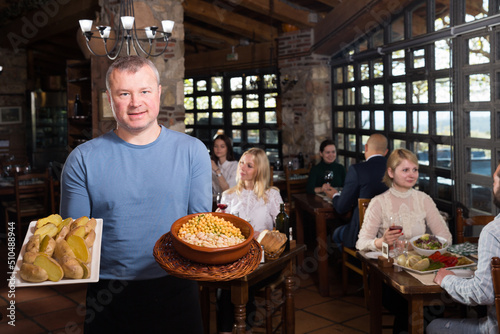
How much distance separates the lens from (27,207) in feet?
21.3

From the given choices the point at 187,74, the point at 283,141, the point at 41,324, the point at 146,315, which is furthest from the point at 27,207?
the point at 146,315

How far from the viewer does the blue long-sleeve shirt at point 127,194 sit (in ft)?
5.33

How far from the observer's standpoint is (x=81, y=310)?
420cm

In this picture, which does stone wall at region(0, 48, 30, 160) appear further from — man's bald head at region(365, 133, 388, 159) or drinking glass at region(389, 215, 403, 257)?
drinking glass at region(389, 215, 403, 257)

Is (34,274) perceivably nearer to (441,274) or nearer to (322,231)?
(441,274)

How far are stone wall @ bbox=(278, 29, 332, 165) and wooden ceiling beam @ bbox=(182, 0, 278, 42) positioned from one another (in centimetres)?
62

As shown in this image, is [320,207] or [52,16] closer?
[320,207]

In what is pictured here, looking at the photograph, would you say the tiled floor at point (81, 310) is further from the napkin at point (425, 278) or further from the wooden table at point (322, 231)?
the napkin at point (425, 278)

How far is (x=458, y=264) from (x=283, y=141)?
558cm

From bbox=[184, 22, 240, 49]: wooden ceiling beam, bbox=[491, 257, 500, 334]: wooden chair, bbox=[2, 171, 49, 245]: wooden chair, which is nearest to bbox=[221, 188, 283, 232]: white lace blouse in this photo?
bbox=[491, 257, 500, 334]: wooden chair

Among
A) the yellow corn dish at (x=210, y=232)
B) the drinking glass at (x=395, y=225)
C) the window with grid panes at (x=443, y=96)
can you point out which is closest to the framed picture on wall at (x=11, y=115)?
the window with grid panes at (x=443, y=96)

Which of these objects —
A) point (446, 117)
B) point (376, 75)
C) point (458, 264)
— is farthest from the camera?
point (376, 75)

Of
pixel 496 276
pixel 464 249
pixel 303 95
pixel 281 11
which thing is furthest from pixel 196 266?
pixel 281 11

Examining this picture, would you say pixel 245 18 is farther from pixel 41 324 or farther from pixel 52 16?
pixel 41 324
